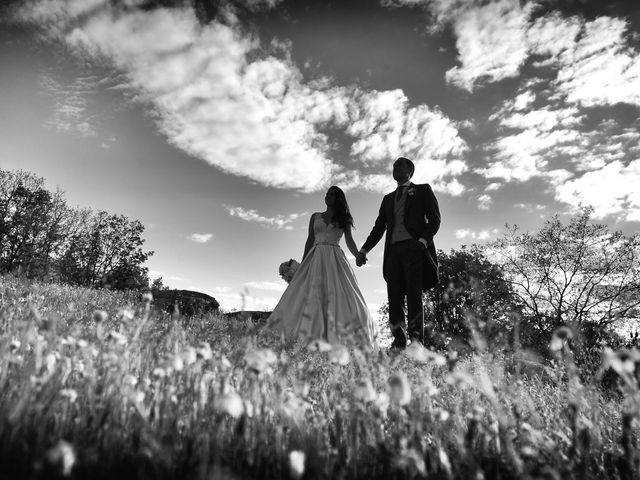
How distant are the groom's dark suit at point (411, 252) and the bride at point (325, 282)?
2.68 ft

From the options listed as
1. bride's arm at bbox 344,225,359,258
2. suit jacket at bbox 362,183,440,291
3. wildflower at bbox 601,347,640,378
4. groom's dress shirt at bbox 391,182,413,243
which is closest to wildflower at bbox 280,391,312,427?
wildflower at bbox 601,347,640,378

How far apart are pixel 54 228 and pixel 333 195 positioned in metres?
39.6

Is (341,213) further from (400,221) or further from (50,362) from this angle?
(50,362)

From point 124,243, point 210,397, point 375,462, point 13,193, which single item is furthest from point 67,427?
point 13,193

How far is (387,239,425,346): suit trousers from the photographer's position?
6699mm

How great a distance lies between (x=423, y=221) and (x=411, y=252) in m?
0.63

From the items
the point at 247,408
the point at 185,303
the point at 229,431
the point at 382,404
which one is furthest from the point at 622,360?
the point at 185,303

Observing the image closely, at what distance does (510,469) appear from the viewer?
62.1 inches


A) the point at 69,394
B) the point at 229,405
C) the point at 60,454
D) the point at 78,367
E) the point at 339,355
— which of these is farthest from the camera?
the point at 78,367

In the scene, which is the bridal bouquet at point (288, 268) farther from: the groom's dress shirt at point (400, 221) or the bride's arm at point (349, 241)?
the groom's dress shirt at point (400, 221)

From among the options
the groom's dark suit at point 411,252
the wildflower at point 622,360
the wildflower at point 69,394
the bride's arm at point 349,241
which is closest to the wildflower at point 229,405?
the wildflower at point 69,394

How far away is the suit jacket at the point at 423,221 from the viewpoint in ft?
22.8

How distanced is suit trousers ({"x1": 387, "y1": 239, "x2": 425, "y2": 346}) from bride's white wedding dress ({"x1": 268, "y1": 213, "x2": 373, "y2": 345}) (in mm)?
716

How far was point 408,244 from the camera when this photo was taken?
23.1ft
